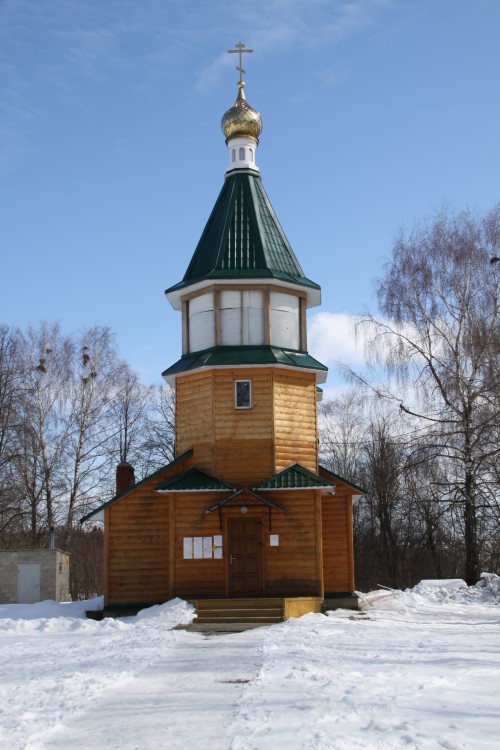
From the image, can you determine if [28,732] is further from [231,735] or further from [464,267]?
[464,267]

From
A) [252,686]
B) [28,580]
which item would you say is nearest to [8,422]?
[28,580]

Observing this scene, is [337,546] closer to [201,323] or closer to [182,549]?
[182,549]

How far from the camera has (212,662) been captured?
11.0 m

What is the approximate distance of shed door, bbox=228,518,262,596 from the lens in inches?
697

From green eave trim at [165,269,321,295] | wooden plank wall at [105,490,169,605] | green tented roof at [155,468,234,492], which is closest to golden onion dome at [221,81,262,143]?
green eave trim at [165,269,321,295]

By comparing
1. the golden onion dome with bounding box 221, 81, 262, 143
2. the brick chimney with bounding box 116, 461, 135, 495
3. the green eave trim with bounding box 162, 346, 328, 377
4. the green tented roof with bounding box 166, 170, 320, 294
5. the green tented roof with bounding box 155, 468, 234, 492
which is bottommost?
the green tented roof with bounding box 155, 468, 234, 492

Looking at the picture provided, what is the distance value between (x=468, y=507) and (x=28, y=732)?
681 inches

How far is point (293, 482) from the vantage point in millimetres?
17547

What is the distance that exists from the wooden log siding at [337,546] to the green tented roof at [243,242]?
17.7 feet

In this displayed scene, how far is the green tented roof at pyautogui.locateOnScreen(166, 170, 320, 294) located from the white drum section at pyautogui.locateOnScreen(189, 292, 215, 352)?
52 cm

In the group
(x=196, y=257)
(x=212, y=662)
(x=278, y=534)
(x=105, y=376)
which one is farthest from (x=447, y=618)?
(x=105, y=376)

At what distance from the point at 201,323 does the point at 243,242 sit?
231cm

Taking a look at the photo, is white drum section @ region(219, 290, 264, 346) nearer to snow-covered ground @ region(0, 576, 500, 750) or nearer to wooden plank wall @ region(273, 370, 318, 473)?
wooden plank wall @ region(273, 370, 318, 473)

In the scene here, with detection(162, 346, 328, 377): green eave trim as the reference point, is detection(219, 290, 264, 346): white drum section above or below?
above
